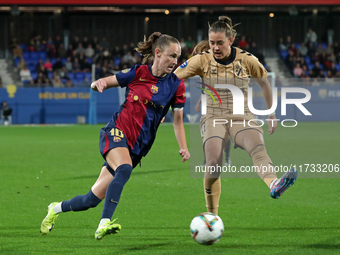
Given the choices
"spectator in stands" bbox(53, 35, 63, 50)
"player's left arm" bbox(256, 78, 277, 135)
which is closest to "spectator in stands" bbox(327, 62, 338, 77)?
"spectator in stands" bbox(53, 35, 63, 50)

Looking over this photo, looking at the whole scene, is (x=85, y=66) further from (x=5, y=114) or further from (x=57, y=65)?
(x=5, y=114)

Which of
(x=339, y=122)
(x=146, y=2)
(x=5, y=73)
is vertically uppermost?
(x=146, y=2)

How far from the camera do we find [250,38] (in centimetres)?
3644

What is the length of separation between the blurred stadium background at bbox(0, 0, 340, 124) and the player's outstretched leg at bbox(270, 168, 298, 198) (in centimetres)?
2426

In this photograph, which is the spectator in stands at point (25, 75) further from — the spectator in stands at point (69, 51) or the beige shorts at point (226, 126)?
the beige shorts at point (226, 126)

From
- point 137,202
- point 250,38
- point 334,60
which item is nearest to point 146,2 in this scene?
point 250,38

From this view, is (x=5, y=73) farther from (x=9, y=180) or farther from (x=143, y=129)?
(x=143, y=129)

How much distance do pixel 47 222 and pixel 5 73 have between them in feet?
93.9

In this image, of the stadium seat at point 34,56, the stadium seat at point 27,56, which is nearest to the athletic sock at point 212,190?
the stadium seat at point 34,56

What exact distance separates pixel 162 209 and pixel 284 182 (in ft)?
8.93

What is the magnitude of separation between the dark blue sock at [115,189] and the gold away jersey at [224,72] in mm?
1580

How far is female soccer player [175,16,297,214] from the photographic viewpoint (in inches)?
266

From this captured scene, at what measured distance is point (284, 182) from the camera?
19.9ft

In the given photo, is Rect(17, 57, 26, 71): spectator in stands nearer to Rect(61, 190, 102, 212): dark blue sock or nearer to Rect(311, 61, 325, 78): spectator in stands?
Rect(311, 61, 325, 78): spectator in stands
